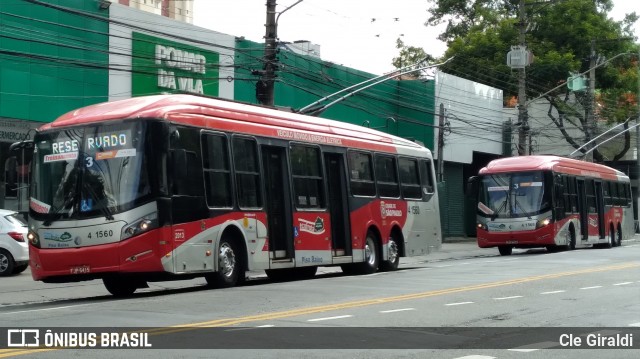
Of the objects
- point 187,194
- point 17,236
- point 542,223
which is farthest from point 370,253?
point 542,223

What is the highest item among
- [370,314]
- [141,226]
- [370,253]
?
[141,226]

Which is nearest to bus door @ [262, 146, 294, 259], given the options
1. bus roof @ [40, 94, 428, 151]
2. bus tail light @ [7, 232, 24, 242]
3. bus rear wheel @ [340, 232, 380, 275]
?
bus roof @ [40, 94, 428, 151]


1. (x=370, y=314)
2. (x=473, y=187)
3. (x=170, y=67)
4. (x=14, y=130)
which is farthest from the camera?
(x=473, y=187)

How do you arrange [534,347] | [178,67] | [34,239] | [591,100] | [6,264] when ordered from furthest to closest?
[591,100] < [178,67] < [6,264] < [34,239] < [534,347]

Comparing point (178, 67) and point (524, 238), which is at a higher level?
point (178, 67)

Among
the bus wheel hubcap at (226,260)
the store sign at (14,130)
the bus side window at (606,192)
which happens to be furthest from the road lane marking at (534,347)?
the bus side window at (606,192)

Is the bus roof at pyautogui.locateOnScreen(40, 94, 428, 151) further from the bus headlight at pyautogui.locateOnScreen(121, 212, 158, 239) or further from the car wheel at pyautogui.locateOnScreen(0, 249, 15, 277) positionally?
the car wheel at pyautogui.locateOnScreen(0, 249, 15, 277)

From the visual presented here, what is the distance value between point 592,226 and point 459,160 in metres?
12.8

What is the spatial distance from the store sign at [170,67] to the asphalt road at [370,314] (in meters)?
10.8

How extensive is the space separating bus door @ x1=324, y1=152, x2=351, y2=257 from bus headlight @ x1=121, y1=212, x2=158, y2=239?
6.38m

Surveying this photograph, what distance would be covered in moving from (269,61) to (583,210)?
1677 centimetres

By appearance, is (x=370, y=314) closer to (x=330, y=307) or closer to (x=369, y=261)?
(x=330, y=307)

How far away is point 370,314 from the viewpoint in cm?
1376

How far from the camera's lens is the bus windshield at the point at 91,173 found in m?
16.9
